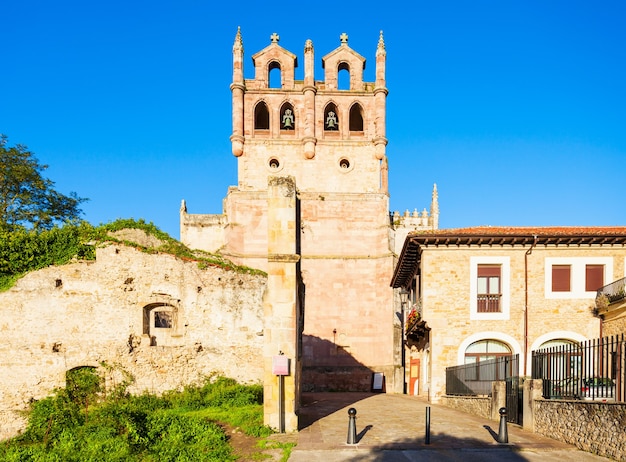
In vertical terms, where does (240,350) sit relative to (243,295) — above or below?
below

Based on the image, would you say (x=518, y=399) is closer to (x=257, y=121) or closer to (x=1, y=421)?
(x=1, y=421)

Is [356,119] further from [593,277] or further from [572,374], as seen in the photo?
[572,374]

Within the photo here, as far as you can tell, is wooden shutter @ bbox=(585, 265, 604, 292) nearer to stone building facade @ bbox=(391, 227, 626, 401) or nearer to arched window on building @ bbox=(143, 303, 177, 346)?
stone building facade @ bbox=(391, 227, 626, 401)

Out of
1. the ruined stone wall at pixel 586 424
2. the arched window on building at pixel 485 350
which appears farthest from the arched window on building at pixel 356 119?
the ruined stone wall at pixel 586 424

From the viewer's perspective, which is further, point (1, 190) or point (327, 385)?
point (327, 385)

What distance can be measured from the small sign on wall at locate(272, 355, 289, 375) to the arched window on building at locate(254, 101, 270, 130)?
28.0 meters

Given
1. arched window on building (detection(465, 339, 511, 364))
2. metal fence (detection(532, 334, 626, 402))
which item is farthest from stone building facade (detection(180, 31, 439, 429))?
metal fence (detection(532, 334, 626, 402))

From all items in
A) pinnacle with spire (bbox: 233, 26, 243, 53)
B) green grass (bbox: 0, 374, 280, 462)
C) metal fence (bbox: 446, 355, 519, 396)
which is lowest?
green grass (bbox: 0, 374, 280, 462)

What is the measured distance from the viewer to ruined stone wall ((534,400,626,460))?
10.3 meters

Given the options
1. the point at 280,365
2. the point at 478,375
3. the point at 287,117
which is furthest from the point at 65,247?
the point at 287,117

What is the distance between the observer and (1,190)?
30.9 meters

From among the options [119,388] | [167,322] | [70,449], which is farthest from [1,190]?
[70,449]

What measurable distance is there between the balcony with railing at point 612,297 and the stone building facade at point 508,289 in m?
0.47

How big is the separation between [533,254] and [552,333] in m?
3.23
